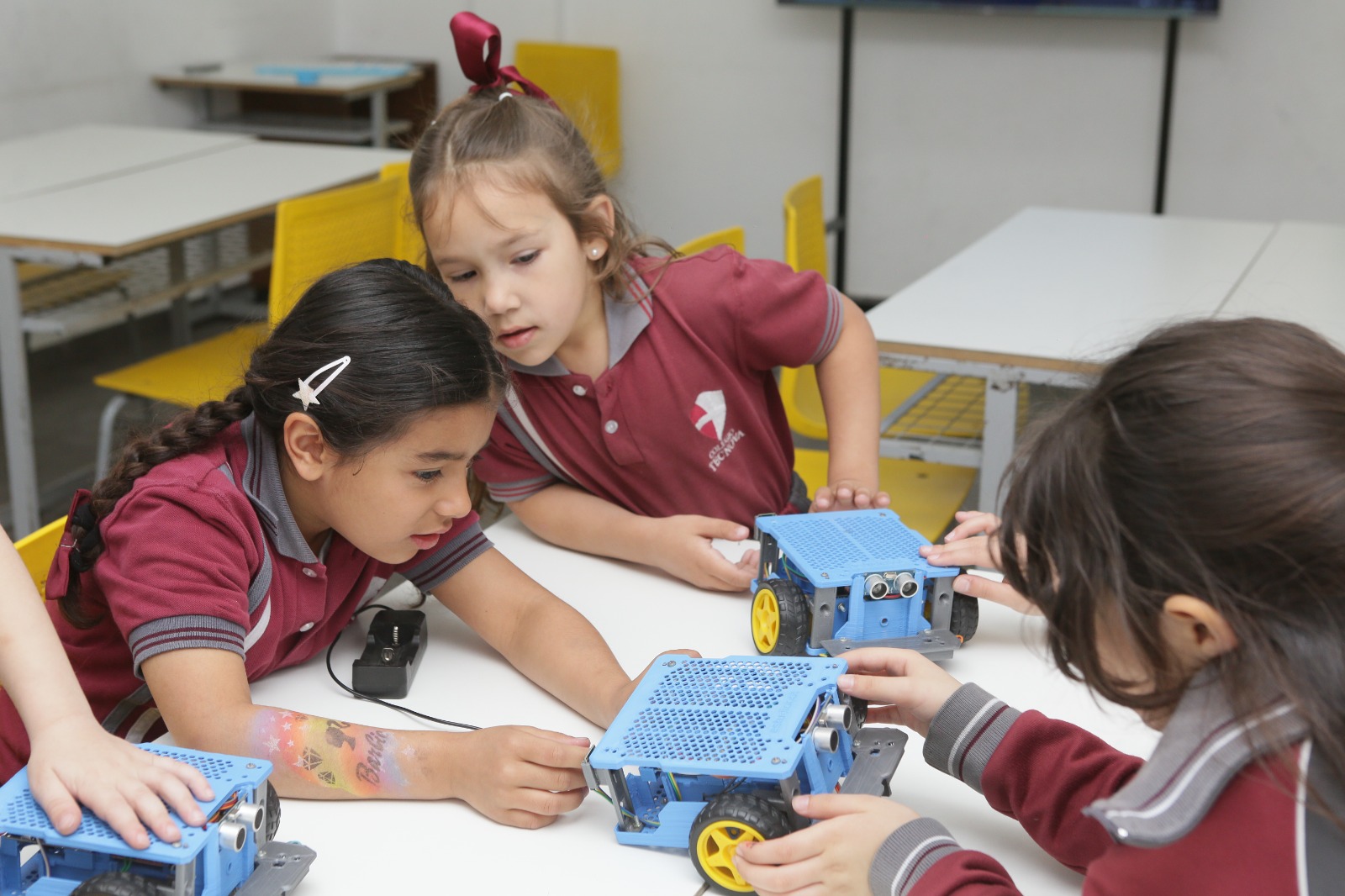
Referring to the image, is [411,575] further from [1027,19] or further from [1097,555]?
[1027,19]

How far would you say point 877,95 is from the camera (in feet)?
15.6

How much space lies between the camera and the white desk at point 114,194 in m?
2.59

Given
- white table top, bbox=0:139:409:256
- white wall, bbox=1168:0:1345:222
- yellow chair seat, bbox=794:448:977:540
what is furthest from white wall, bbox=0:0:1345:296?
yellow chair seat, bbox=794:448:977:540

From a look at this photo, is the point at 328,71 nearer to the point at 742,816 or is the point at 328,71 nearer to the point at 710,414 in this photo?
the point at 710,414

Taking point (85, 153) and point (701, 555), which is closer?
point (701, 555)

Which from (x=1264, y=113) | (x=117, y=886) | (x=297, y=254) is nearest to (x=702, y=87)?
(x=1264, y=113)

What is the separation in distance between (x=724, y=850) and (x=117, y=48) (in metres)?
4.39

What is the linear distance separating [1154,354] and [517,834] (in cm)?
55

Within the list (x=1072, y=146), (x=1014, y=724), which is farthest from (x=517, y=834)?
(x=1072, y=146)

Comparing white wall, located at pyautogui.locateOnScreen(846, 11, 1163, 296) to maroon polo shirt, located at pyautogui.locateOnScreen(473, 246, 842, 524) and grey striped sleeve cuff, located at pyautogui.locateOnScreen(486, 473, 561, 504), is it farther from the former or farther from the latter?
grey striped sleeve cuff, located at pyautogui.locateOnScreen(486, 473, 561, 504)

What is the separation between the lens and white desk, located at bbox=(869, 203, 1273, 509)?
194 cm

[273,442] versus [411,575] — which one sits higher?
[273,442]

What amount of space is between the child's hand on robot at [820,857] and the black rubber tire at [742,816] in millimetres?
11

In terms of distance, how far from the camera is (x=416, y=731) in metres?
1.00
